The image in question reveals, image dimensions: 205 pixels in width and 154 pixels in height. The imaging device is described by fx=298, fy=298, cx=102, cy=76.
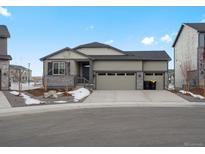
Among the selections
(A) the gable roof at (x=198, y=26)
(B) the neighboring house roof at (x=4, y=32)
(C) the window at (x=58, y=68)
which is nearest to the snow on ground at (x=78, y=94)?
(C) the window at (x=58, y=68)

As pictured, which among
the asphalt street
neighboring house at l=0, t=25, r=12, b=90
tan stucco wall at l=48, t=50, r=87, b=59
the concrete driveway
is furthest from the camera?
tan stucco wall at l=48, t=50, r=87, b=59

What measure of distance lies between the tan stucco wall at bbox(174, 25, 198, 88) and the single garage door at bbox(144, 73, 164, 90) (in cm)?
423

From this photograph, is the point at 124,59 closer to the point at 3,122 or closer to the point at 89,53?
the point at 89,53

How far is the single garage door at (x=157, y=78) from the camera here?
116 feet

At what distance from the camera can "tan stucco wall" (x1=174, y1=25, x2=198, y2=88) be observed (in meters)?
36.1

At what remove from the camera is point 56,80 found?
1324 inches

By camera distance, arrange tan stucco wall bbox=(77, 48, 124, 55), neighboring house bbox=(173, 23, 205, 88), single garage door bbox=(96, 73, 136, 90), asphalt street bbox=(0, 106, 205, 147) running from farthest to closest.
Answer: tan stucco wall bbox=(77, 48, 124, 55) < single garage door bbox=(96, 73, 136, 90) < neighboring house bbox=(173, 23, 205, 88) < asphalt street bbox=(0, 106, 205, 147)

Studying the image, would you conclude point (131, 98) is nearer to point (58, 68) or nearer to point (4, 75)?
point (58, 68)

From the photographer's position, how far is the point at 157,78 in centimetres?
3559

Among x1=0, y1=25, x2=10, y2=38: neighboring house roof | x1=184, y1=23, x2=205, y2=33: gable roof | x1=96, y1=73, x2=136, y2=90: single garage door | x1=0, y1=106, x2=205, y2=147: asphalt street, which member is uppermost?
x1=184, y1=23, x2=205, y2=33: gable roof

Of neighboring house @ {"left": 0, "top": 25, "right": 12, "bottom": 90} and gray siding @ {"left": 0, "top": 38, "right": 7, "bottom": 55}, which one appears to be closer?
neighboring house @ {"left": 0, "top": 25, "right": 12, "bottom": 90}

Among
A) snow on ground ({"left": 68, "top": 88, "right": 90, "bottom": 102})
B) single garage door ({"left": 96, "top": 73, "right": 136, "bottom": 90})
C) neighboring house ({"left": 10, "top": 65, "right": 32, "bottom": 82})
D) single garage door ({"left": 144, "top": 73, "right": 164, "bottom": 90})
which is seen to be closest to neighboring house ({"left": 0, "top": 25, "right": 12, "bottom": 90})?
snow on ground ({"left": 68, "top": 88, "right": 90, "bottom": 102})

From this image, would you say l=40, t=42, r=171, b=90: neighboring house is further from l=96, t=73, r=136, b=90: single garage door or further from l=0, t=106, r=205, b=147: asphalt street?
l=0, t=106, r=205, b=147: asphalt street

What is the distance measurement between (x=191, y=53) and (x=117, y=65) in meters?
9.92
